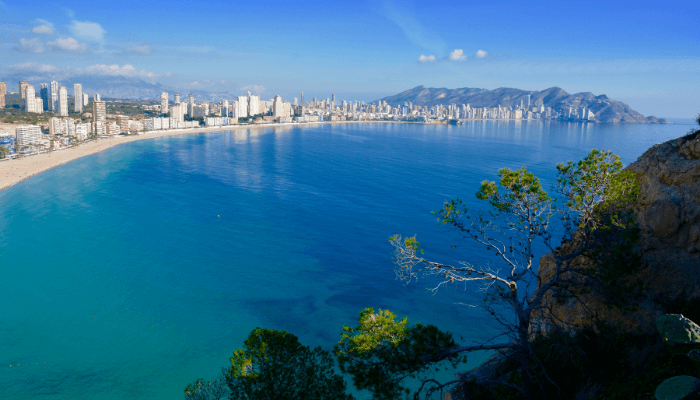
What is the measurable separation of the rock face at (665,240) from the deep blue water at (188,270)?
658 centimetres

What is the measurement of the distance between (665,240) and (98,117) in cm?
12136

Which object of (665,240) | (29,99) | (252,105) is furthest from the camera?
(252,105)

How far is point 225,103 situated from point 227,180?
134 meters

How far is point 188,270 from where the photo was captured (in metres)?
21.8

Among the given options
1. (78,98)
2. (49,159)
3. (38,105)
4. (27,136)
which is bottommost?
(49,159)

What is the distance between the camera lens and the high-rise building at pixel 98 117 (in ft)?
305

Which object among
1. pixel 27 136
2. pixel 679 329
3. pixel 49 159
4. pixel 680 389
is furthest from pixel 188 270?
pixel 27 136

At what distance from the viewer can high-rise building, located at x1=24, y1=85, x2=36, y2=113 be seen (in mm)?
114125

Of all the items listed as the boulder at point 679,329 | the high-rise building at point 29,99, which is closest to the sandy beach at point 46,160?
the high-rise building at point 29,99

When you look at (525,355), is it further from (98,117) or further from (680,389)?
(98,117)

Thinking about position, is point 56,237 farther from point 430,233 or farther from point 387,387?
point 387,387

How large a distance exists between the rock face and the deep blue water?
6.58 metres

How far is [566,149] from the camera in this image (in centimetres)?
7225

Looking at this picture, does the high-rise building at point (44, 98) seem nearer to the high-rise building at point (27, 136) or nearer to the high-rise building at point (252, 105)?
the high-rise building at point (252, 105)
